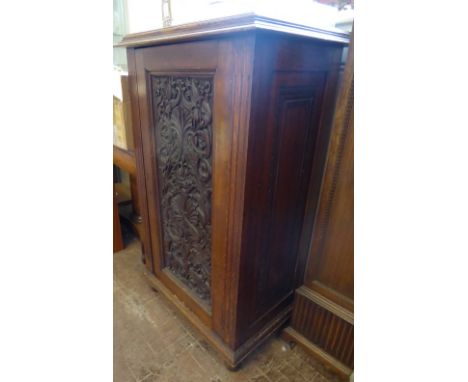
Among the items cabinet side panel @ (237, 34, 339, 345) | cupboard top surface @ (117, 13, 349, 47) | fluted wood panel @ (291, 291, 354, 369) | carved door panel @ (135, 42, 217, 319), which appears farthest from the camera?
fluted wood panel @ (291, 291, 354, 369)

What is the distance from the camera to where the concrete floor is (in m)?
1.14

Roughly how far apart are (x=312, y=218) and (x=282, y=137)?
40 cm

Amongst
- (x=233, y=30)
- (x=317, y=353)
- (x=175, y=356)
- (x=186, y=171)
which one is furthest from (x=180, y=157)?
(x=317, y=353)

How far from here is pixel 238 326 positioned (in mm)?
1052

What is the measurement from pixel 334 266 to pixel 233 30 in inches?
33.1

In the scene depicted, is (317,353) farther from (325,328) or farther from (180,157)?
(180,157)

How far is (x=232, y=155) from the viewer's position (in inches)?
31.3

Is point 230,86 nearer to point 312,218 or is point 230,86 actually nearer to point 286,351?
point 312,218

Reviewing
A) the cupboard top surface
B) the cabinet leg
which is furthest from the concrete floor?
the cupboard top surface

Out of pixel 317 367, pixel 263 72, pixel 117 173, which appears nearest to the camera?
pixel 263 72

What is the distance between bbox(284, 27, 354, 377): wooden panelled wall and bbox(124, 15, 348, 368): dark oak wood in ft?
0.27

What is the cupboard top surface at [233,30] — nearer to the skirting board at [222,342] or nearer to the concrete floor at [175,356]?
the skirting board at [222,342]

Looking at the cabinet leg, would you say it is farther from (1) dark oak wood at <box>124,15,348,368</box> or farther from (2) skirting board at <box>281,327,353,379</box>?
(2) skirting board at <box>281,327,353,379</box>

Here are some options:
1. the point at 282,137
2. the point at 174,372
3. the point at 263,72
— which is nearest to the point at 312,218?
the point at 282,137
